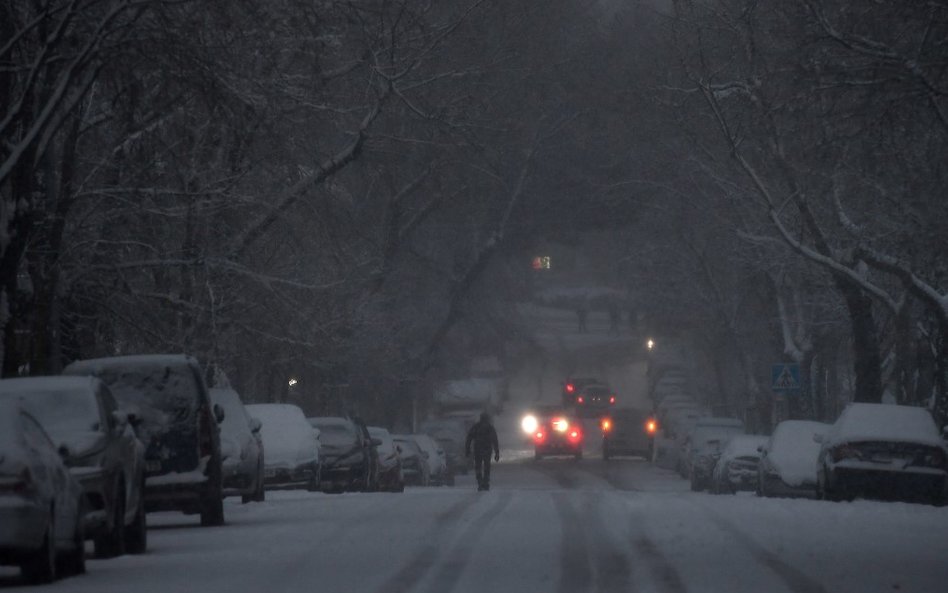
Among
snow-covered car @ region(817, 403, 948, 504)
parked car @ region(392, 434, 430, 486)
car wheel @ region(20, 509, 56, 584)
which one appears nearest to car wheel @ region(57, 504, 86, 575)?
car wheel @ region(20, 509, 56, 584)

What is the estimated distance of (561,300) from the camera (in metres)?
122

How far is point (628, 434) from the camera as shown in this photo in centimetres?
6994

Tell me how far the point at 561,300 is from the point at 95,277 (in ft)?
317

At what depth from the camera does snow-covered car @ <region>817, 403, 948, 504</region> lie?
86.5ft

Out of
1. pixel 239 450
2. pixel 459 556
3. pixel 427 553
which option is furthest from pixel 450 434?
pixel 459 556

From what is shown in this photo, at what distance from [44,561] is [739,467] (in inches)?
1074

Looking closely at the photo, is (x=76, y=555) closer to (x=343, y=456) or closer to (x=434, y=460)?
(x=343, y=456)

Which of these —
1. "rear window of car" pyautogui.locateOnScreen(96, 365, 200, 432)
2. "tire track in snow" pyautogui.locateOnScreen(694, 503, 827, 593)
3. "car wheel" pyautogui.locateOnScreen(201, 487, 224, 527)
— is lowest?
"tire track in snow" pyautogui.locateOnScreen(694, 503, 827, 593)

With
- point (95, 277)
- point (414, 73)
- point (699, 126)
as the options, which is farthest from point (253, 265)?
point (699, 126)

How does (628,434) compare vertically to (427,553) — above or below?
above

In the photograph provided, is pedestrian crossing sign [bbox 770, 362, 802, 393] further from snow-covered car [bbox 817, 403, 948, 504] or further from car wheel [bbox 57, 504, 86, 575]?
car wheel [bbox 57, 504, 86, 575]

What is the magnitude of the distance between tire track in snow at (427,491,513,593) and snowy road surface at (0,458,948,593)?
2 centimetres

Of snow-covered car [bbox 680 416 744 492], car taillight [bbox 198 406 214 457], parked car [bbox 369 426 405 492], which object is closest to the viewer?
car taillight [bbox 198 406 214 457]

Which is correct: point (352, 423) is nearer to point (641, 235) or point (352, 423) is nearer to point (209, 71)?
point (209, 71)
